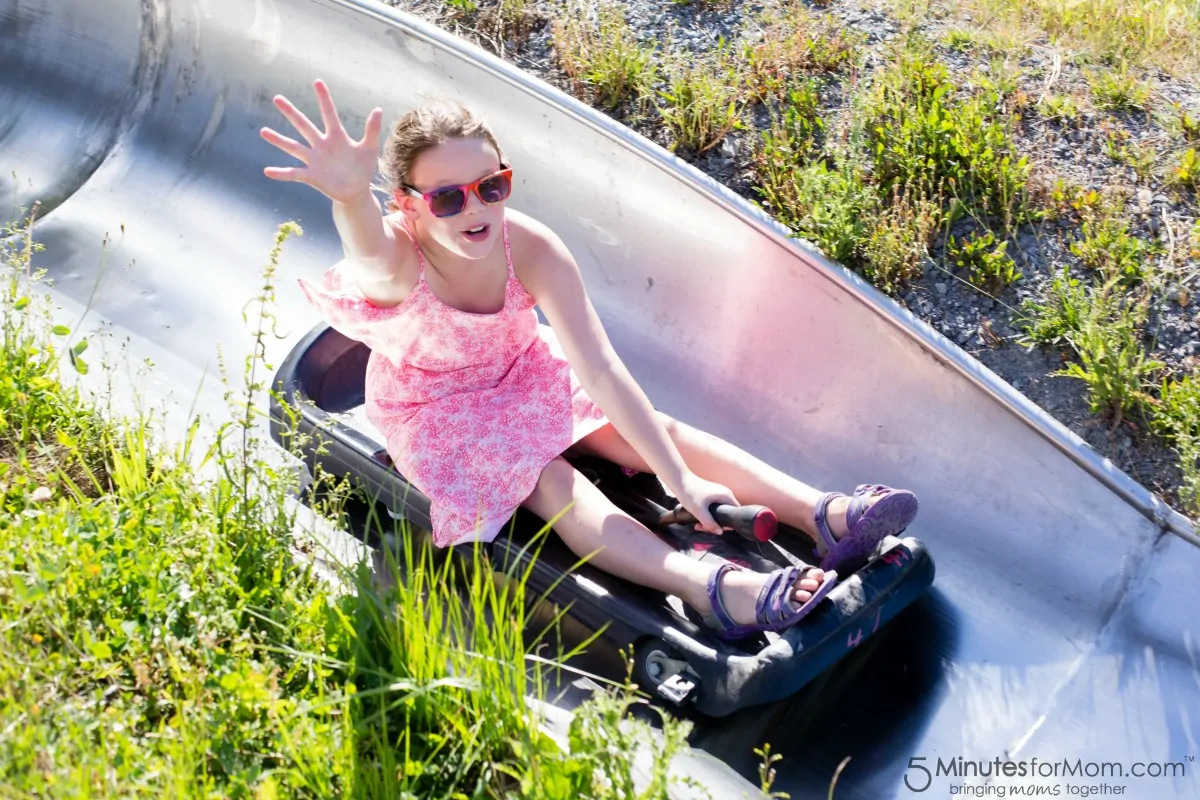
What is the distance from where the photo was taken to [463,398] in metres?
2.61

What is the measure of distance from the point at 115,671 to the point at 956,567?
1735mm

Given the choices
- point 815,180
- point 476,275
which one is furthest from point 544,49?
point 476,275

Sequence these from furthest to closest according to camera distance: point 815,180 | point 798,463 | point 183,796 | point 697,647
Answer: point 815,180 < point 798,463 < point 697,647 < point 183,796

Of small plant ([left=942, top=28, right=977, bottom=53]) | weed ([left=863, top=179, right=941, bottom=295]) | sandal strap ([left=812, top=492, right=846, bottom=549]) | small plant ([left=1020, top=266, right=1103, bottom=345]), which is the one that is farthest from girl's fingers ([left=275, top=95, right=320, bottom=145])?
small plant ([left=942, top=28, right=977, bottom=53])

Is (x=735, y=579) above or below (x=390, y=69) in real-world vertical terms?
below

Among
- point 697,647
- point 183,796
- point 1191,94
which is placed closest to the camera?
point 183,796

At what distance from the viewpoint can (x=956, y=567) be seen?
269 centimetres

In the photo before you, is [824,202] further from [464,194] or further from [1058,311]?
[464,194]

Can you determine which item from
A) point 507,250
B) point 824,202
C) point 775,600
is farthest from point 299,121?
point 824,202

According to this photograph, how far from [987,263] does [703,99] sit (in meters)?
1.04

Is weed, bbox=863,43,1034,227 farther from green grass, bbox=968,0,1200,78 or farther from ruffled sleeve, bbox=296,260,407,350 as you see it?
ruffled sleeve, bbox=296,260,407,350

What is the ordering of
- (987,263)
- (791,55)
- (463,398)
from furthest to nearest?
(791,55), (987,263), (463,398)

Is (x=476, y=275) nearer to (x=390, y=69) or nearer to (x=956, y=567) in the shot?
(x=956, y=567)

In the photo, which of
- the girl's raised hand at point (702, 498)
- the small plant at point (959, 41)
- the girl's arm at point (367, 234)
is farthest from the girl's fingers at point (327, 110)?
the small plant at point (959, 41)
